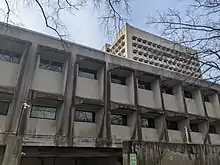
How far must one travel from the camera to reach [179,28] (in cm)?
566

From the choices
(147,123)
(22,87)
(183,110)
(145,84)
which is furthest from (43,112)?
(183,110)

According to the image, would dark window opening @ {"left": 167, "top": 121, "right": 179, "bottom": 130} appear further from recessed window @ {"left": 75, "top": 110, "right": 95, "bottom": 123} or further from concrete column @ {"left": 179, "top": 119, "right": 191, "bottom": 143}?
recessed window @ {"left": 75, "top": 110, "right": 95, "bottom": 123}

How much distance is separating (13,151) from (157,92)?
9.08 metres

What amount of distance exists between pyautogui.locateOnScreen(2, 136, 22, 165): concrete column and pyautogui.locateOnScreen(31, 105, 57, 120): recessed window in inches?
64.1

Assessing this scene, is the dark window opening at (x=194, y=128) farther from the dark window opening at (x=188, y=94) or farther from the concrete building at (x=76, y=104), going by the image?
the dark window opening at (x=188, y=94)

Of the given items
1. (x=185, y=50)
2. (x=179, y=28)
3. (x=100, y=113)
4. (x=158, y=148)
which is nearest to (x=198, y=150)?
(x=158, y=148)

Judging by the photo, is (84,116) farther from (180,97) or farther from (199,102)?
(199,102)

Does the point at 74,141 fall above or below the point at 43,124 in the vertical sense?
below

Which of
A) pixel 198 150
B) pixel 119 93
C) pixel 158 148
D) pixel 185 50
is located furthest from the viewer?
pixel 119 93

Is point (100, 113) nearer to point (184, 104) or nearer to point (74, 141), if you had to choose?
point (74, 141)

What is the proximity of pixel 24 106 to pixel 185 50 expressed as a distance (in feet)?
23.7

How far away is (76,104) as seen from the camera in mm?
11078

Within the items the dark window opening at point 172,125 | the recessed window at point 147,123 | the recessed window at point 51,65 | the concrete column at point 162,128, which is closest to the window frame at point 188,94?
the dark window opening at point 172,125

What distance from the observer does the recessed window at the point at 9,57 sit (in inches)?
430
